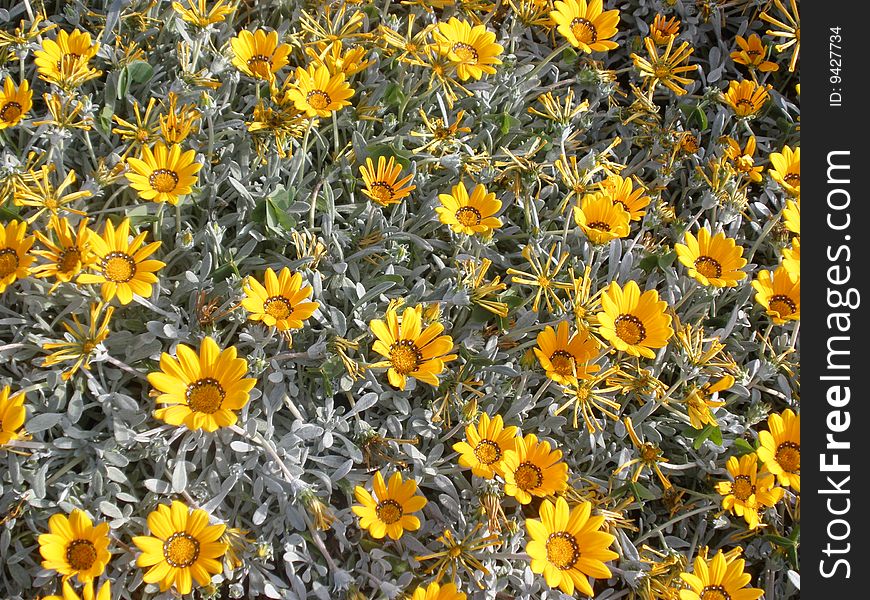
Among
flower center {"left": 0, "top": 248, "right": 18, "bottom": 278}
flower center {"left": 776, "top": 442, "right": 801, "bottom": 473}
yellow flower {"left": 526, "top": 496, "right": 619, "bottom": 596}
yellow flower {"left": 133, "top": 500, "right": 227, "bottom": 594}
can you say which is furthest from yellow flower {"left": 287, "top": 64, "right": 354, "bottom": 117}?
flower center {"left": 776, "top": 442, "right": 801, "bottom": 473}

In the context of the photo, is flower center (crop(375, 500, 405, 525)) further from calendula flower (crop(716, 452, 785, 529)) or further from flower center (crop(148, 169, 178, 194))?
flower center (crop(148, 169, 178, 194))

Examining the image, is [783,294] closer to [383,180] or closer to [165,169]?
[383,180]

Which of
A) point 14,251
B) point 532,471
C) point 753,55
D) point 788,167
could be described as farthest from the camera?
point 753,55

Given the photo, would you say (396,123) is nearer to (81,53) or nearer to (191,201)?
(191,201)

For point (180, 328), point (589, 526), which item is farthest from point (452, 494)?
point (180, 328)

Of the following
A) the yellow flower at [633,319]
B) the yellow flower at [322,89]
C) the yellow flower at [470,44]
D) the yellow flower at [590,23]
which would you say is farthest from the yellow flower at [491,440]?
the yellow flower at [590,23]

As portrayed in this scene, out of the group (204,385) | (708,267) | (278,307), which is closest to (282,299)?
(278,307)
